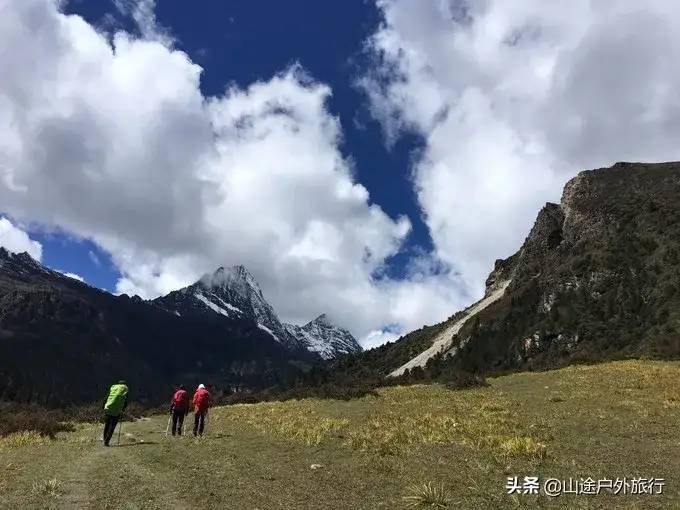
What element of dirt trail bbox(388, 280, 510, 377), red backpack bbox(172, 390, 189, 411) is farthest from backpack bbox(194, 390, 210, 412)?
dirt trail bbox(388, 280, 510, 377)

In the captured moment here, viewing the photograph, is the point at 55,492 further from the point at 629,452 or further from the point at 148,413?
the point at 148,413

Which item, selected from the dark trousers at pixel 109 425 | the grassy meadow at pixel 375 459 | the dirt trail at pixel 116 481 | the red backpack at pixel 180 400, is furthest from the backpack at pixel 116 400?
the red backpack at pixel 180 400

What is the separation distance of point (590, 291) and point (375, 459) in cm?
11499

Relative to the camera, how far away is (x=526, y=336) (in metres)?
124

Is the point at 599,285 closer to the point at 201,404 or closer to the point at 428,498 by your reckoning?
the point at 201,404

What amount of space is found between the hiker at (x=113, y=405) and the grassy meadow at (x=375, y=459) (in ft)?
2.46

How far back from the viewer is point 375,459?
17766 mm

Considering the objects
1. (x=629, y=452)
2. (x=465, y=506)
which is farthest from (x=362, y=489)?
(x=629, y=452)

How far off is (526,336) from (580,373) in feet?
265

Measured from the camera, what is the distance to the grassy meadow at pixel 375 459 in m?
13.2

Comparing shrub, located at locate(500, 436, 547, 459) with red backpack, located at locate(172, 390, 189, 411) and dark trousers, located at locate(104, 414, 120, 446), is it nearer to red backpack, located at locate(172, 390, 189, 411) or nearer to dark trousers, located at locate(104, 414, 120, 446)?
red backpack, located at locate(172, 390, 189, 411)

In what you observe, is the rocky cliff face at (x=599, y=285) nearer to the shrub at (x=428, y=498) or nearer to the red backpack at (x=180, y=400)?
the red backpack at (x=180, y=400)

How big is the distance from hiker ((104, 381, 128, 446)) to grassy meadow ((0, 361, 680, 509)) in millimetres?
751

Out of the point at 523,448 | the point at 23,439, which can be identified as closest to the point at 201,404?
the point at 23,439
